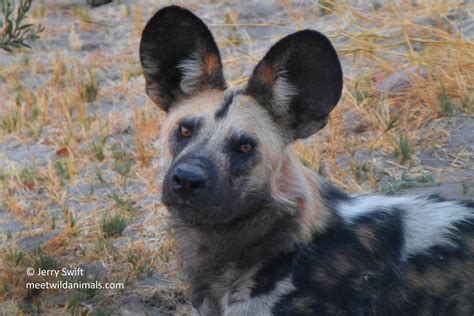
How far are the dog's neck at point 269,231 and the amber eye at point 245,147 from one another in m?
0.12

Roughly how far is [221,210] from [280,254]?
0.27 metres

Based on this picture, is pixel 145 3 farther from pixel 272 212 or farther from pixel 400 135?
pixel 272 212

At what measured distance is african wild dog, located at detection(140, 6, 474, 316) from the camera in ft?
10.1

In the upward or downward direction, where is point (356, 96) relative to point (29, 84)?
upward

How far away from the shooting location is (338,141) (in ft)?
17.1

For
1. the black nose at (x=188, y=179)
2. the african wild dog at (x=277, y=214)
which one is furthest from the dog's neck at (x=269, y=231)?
the black nose at (x=188, y=179)

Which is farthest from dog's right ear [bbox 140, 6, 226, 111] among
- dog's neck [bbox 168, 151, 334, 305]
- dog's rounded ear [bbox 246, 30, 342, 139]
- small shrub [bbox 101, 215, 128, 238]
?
small shrub [bbox 101, 215, 128, 238]

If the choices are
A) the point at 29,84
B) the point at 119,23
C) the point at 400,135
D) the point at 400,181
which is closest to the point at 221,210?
the point at 400,181

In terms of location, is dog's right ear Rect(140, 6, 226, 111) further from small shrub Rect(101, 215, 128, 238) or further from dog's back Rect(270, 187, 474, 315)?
small shrub Rect(101, 215, 128, 238)

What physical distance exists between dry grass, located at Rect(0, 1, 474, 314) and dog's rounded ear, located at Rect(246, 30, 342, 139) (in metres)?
1.06

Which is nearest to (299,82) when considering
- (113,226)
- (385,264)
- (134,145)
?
(385,264)

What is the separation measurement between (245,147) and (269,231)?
0.29 m

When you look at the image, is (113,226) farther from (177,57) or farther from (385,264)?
(385,264)

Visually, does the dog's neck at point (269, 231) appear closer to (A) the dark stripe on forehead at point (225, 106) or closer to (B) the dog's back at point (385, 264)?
(B) the dog's back at point (385, 264)
